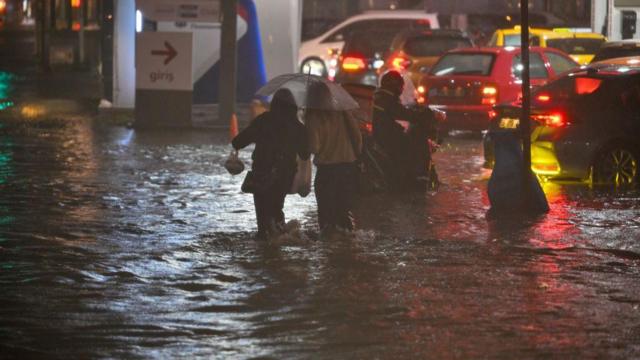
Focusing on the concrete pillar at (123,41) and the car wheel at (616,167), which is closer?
the car wheel at (616,167)

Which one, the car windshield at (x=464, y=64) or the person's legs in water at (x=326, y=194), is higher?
the car windshield at (x=464, y=64)

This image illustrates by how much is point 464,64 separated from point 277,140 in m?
11.4

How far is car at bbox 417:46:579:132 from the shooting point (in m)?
22.1

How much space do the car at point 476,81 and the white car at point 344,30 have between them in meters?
12.6

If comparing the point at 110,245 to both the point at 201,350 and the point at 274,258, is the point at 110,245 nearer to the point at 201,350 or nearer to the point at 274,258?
the point at 274,258

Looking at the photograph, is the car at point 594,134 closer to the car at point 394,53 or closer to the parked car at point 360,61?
the car at point 394,53

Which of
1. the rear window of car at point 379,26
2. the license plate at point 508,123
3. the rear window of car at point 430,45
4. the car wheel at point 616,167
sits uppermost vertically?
the rear window of car at point 379,26

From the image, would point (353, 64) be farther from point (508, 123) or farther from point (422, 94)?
point (508, 123)

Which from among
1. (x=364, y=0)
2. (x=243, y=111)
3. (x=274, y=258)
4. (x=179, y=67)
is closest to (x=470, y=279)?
(x=274, y=258)

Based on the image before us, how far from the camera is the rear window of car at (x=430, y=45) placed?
28156mm

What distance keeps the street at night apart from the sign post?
547 cm

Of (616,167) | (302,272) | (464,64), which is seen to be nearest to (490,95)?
(464,64)

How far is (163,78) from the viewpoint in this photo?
23641 mm

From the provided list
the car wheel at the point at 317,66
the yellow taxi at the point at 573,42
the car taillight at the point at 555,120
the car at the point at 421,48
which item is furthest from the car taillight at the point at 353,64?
the car taillight at the point at 555,120
